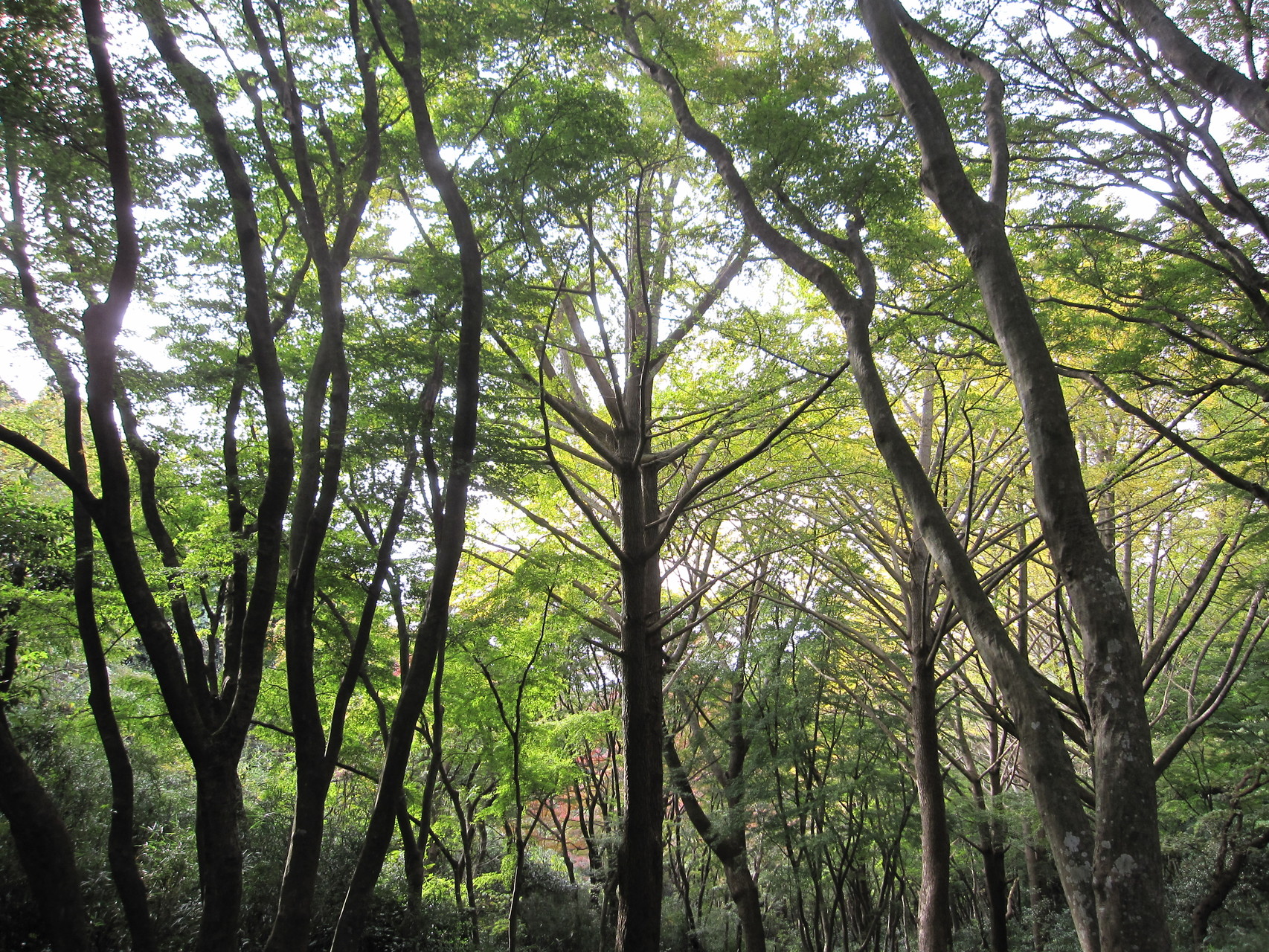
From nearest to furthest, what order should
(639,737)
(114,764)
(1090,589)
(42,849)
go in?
1. (1090,589)
2. (42,849)
3. (114,764)
4. (639,737)

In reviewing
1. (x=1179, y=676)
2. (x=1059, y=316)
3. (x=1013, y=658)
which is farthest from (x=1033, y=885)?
(x=1013, y=658)

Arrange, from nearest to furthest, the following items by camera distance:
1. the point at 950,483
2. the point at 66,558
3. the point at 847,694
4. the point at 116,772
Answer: the point at 116,772, the point at 66,558, the point at 847,694, the point at 950,483

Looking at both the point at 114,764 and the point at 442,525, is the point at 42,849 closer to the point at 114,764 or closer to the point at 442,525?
the point at 114,764

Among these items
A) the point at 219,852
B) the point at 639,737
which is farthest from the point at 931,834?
the point at 219,852

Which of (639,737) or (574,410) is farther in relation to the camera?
(574,410)

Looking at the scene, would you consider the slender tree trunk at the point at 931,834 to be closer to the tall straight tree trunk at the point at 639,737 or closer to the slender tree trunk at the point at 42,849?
the tall straight tree trunk at the point at 639,737

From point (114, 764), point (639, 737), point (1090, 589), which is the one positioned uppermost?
point (1090, 589)

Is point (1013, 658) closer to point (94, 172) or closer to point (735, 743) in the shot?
point (94, 172)

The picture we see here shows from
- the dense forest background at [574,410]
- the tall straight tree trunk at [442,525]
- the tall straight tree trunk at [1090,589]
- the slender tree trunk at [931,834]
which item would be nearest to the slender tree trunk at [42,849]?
the dense forest background at [574,410]

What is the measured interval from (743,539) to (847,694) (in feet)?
9.50

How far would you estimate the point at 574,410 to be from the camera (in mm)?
7430

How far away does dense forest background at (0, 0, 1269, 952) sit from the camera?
3871 mm

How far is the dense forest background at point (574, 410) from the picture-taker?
387 cm

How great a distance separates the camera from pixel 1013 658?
2645mm
